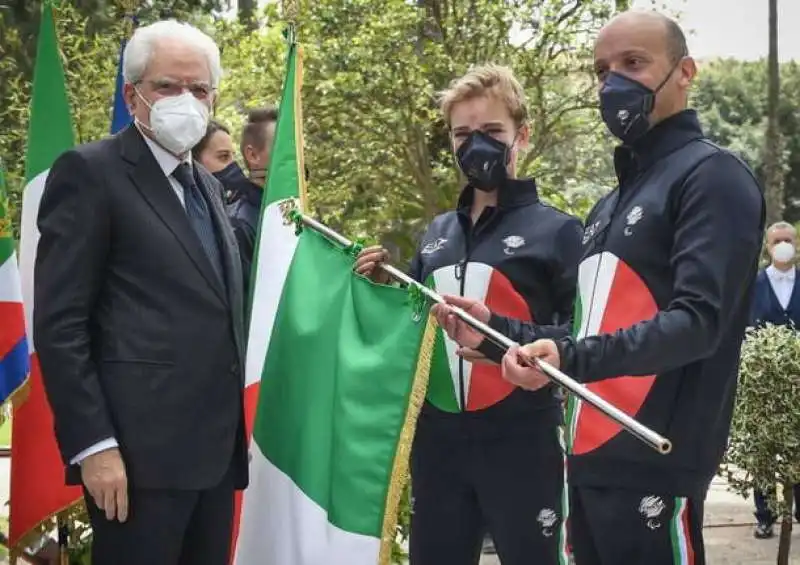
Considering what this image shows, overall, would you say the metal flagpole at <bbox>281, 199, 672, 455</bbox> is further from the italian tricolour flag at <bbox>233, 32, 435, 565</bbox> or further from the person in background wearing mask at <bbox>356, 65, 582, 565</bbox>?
the person in background wearing mask at <bbox>356, 65, 582, 565</bbox>

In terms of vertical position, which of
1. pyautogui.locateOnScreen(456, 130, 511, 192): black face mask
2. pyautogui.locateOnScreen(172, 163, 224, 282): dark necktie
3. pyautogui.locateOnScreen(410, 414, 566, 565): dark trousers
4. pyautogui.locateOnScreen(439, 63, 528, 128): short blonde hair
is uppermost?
pyautogui.locateOnScreen(439, 63, 528, 128): short blonde hair

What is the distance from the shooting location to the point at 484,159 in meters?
3.42

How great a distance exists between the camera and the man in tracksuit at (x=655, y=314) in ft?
8.15

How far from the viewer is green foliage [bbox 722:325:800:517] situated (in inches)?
225

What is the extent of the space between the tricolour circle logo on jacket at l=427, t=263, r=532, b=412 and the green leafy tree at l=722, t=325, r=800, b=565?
9.46 ft

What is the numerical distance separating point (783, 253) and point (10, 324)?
5669 mm

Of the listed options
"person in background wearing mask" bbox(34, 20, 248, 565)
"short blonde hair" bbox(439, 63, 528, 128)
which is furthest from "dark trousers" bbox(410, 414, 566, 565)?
"short blonde hair" bbox(439, 63, 528, 128)

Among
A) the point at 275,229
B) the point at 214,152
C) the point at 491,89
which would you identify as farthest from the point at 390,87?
the point at 491,89

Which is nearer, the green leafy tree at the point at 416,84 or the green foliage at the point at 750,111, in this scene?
the green leafy tree at the point at 416,84

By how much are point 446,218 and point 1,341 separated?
5.91 feet

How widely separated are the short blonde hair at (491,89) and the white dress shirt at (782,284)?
4814mm

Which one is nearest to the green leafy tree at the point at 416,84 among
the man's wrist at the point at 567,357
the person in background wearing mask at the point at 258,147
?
the person in background wearing mask at the point at 258,147

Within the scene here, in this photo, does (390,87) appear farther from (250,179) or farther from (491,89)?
(491,89)

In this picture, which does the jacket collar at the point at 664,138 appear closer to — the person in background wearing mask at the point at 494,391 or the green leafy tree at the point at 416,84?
the person in background wearing mask at the point at 494,391
